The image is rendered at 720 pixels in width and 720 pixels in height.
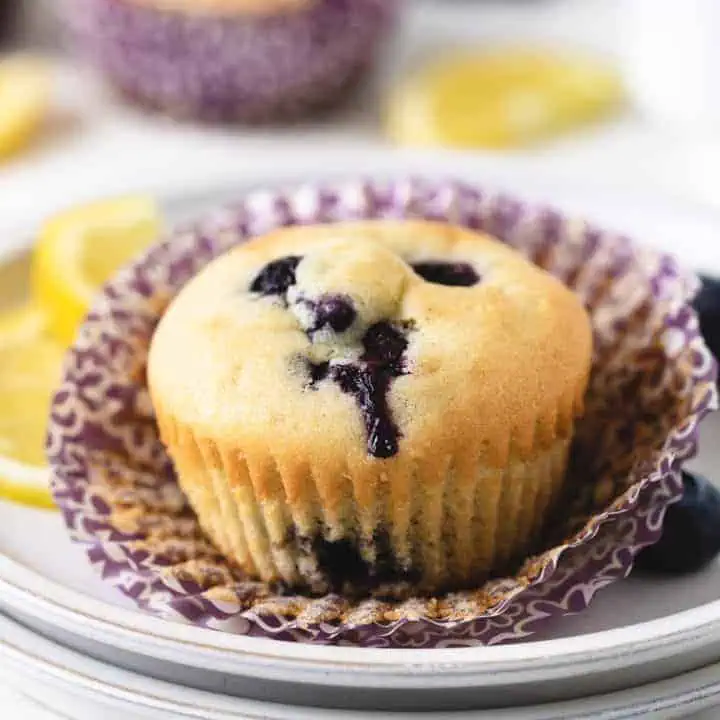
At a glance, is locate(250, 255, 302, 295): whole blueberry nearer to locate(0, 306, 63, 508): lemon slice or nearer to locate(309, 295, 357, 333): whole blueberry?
locate(309, 295, 357, 333): whole blueberry

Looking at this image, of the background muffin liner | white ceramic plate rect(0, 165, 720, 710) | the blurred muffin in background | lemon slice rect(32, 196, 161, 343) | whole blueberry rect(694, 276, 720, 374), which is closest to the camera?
white ceramic plate rect(0, 165, 720, 710)

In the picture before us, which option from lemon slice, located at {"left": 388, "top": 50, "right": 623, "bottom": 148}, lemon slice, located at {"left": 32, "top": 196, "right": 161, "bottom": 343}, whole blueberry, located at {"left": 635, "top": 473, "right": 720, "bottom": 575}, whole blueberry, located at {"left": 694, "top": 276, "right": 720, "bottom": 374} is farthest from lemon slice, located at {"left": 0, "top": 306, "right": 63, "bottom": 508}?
lemon slice, located at {"left": 388, "top": 50, "right": 623, "bottom": 148}

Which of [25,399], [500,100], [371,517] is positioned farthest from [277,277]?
[500,100]

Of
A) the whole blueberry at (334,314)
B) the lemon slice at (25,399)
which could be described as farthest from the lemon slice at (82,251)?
the whole blueberry at (334,314)

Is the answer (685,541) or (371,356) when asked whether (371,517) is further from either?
(685,541)

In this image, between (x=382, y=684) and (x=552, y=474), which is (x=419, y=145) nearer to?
(x=552, y=474)
